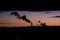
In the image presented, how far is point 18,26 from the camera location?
5262 mm
